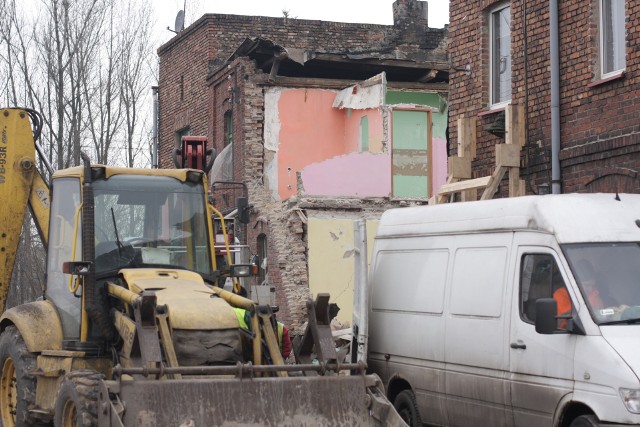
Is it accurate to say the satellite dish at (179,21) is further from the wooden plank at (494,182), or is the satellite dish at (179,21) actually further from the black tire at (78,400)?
the black tire at (78,400)

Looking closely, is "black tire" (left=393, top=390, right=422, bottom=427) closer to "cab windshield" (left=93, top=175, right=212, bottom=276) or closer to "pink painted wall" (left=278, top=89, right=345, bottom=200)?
"cab windshield" (left=93, top=175, right=212, bottom=276)

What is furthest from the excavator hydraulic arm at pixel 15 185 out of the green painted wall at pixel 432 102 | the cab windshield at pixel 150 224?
the green painted wall at pixel 432 102

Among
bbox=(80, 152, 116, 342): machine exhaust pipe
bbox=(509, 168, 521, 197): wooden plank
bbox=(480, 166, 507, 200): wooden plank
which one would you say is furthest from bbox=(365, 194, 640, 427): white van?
bbox=(509, 168, 521, 197): wooden plank

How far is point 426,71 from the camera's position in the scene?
28406mm

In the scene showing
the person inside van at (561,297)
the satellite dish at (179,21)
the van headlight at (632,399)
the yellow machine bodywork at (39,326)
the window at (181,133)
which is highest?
the satellite dish at (179,21)

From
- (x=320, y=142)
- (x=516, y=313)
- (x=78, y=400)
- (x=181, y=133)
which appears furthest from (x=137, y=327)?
(x=181, y=133)

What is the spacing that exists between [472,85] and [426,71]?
10.8 meters

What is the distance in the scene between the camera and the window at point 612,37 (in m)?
14.9

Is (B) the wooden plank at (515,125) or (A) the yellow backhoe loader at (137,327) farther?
(B) the wooden plank at (515,125)

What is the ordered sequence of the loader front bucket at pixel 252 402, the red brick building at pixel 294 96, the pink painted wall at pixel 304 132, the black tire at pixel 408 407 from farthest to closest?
the pink painted wall at pixel 304 132, the red brick building at pixel 294 96, the black tire at pixel 408 407, the loader front bucket at pixel 252 402

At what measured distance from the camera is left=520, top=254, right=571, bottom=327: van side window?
30.6 ft

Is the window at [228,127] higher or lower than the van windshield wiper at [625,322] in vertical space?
higher

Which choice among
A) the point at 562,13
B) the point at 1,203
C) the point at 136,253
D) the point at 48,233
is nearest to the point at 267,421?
the point at 136,253

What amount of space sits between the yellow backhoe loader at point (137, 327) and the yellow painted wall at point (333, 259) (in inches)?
483
